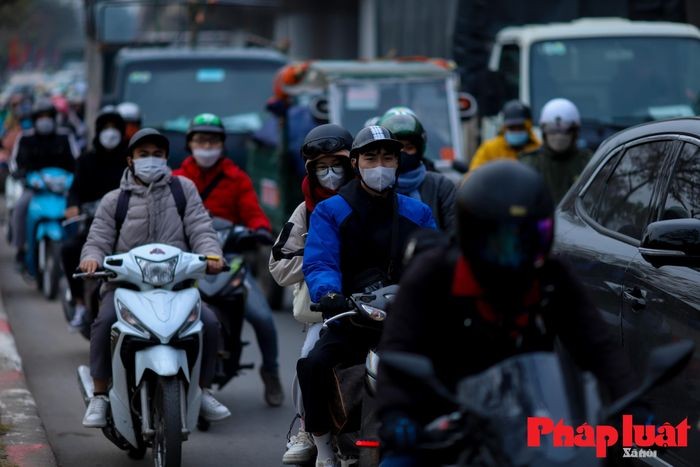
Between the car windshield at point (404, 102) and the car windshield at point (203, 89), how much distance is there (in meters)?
3.25

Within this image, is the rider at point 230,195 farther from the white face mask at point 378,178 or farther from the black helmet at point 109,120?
the white face mask at point 378,178

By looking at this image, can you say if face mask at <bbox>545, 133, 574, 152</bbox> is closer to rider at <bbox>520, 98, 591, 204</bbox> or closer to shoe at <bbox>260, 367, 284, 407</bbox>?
rider at <bbox>520, 98, 591, 204</bbox>

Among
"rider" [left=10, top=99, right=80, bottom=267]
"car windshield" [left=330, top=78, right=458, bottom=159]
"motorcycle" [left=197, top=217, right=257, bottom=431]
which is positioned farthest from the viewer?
"rider" [left=10, top=99, right=80, bottom=267]

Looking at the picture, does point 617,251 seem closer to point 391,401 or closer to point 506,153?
point 391,401

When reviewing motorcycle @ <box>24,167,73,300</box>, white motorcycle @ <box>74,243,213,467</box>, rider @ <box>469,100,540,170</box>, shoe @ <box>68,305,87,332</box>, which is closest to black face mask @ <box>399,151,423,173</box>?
white motorcycle @ <box>74,243,213,467</box>

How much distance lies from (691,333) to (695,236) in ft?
1.18

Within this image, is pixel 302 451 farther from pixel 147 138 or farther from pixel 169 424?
pixel 147 138

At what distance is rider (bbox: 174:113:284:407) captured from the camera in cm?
892

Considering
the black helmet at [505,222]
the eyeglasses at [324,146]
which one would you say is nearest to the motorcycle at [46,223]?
the eyeglasses at [324,146]

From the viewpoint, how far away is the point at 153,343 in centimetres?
676

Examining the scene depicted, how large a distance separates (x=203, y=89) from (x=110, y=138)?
6.34 m

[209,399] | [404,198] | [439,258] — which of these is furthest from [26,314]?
[439,258]

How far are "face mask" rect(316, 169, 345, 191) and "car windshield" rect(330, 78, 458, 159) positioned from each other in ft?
20.0

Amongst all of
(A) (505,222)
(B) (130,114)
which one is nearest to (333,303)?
(A) (505,222)
